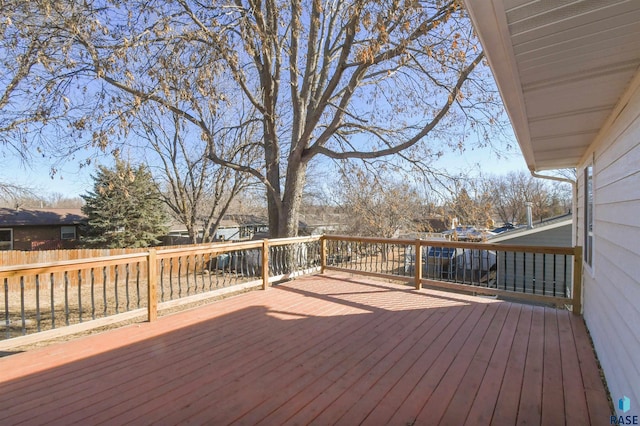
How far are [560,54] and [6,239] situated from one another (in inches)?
1033

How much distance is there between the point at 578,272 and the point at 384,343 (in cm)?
282

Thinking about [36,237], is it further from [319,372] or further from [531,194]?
[531,194]

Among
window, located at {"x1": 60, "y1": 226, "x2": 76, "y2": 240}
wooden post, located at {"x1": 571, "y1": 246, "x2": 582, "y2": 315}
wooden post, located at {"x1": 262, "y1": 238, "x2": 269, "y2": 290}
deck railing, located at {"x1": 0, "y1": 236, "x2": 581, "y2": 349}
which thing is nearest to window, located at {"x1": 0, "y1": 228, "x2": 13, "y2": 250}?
window, located at {"x1": 60, "y1": 226, "x2": 76, "y2": 240}

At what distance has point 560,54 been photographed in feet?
5.24

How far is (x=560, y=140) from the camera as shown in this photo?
3393 millimetres

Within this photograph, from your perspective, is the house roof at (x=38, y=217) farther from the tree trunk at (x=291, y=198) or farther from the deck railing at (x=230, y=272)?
the tree trunk at (x=291, y=198)

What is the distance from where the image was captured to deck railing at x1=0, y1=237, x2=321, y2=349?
3.02m

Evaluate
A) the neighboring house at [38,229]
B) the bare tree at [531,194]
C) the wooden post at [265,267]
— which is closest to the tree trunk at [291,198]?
the wooden post at [265,267]

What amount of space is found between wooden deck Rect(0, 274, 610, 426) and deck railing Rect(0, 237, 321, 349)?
242 mm

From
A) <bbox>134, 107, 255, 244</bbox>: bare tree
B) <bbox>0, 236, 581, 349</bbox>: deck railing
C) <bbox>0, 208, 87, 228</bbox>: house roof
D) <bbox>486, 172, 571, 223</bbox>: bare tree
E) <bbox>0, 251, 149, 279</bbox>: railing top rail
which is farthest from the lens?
<bbox>486, 172, 571, 223</bbox>: bare tree

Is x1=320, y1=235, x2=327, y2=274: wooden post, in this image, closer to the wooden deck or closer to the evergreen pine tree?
the wooden deck

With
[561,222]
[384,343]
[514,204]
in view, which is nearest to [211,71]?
[384,343]

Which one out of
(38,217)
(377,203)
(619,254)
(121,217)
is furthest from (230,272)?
(38,217)

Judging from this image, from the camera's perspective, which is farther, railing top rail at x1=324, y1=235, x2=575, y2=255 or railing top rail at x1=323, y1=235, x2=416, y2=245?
railing top rail at x1=323, y1=235, x2=416, y2=245
